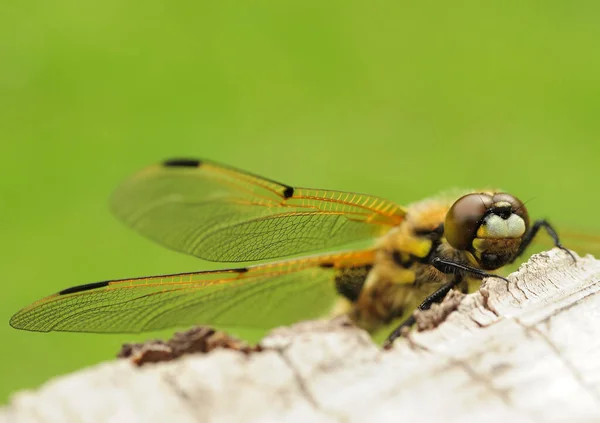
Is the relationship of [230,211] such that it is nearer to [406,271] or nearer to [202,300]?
[202,300]

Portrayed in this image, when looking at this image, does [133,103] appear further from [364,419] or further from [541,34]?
[364,419]

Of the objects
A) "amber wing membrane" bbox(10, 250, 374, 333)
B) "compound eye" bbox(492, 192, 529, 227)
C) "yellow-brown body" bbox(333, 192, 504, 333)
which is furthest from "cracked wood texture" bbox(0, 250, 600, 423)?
"yellow-brown body" bbox(333, 192, 504, 333)

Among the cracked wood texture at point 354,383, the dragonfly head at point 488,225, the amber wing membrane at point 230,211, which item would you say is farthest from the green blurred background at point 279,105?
the cracked wood texture at point 354,383

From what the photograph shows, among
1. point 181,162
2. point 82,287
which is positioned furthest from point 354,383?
point 82,287

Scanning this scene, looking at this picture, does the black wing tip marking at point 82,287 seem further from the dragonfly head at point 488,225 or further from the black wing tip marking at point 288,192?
the dragonfly head at point 488,225

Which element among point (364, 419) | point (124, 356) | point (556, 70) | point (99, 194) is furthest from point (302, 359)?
point (556, 70)
